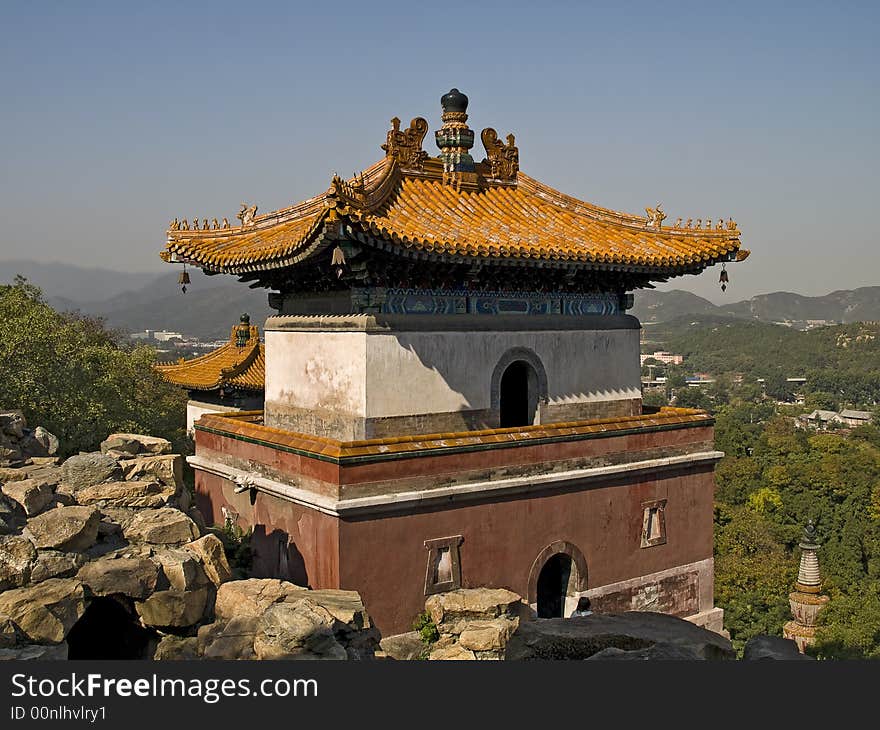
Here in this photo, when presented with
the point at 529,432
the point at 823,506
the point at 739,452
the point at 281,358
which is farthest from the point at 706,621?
the point at 739,452

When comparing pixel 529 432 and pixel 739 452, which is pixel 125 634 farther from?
pixel 739 452

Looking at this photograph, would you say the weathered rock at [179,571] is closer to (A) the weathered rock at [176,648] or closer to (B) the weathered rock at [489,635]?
(A) the weathered rock at [176,648]

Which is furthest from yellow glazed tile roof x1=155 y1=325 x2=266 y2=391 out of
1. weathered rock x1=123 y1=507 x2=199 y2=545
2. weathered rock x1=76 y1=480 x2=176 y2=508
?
weathered rock x1=123 y1=507 x2=199 y2=545

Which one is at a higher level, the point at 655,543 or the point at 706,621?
the point at 655,543

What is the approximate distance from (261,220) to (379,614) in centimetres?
724

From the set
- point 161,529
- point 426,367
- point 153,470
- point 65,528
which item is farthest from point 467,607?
point 153,470

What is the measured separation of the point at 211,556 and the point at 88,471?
2.98m

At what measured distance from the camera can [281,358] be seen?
15.0 meters

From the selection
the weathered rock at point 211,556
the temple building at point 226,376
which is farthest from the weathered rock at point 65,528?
the temple building at point 226,376

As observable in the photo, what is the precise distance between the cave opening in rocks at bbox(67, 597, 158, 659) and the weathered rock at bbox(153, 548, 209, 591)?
1619 mm

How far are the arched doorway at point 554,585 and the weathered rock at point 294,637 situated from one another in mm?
5761

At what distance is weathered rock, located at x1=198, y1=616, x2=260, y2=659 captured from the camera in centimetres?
882

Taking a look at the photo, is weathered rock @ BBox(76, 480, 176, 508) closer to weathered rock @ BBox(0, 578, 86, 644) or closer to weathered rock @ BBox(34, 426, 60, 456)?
weathered rock @ BBox(0, 578, 86, 644)

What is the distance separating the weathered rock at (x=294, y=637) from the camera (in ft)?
28.0
